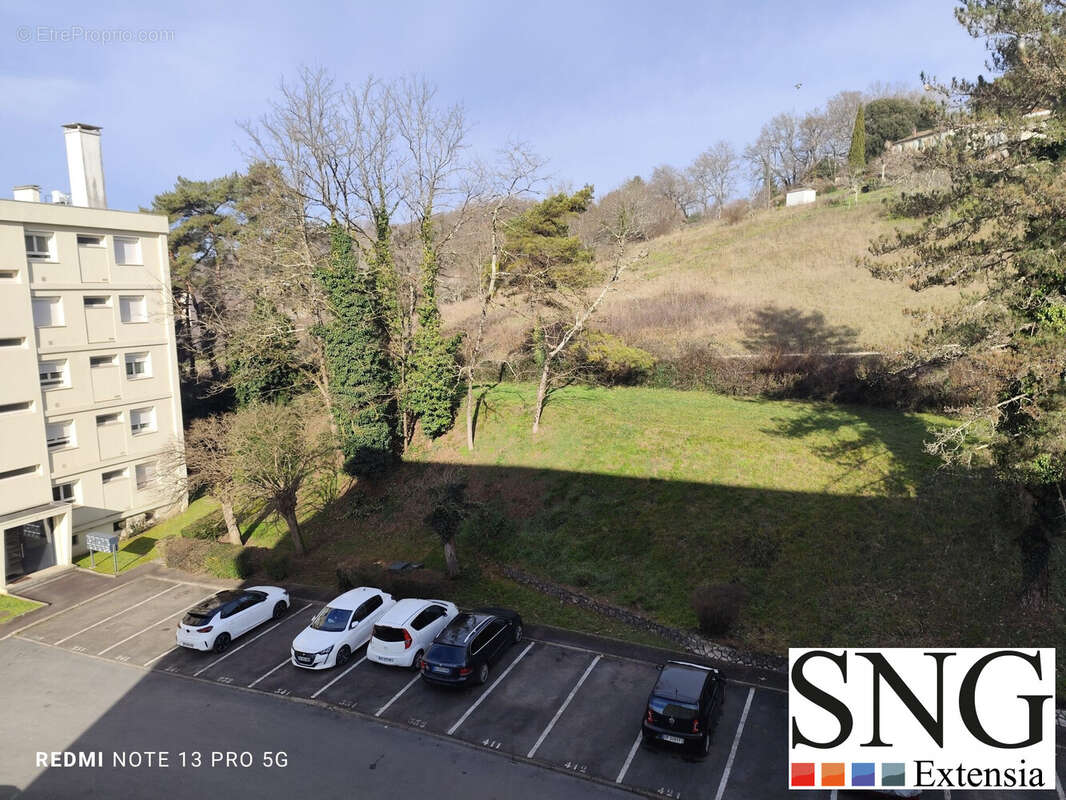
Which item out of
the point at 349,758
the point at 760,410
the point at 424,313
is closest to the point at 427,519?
the point at 349,758

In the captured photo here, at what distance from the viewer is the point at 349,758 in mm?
13383

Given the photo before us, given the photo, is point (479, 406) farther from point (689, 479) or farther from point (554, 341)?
point (689, 479)

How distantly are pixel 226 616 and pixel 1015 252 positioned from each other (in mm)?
21693

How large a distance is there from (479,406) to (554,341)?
18.0 feet

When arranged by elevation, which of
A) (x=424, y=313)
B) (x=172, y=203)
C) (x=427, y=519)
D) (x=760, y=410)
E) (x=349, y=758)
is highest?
(x=172, y=203)

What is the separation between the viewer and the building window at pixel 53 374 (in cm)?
2705

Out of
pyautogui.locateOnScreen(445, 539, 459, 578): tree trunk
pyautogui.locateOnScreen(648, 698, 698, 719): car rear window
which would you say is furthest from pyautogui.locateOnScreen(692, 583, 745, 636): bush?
pyautogui.locateOnScreen(445, 539, 459, 578): tree trunk

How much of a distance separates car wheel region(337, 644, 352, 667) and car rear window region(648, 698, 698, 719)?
8.37 m

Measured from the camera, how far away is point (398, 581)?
A: 1992 centimetres

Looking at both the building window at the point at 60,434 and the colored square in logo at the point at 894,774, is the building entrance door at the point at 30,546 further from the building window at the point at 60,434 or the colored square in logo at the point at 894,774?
the colored square in logo at the point at 894,774

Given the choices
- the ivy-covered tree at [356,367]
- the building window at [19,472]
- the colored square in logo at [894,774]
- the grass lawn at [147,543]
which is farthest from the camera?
the ivy-covered tree at [356,367]

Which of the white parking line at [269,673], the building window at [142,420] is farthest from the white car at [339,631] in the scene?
the building window at [142,420]

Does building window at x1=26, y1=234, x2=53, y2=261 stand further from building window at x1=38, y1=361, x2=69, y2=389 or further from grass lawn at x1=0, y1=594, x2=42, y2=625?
grass lawn at x1=0, y1=594, x2=42, y2=625

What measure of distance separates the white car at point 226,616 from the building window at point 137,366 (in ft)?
53.1
